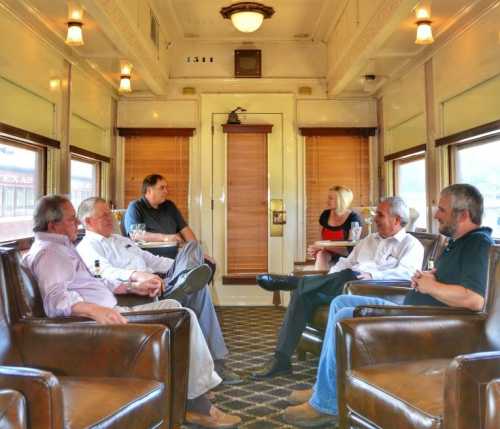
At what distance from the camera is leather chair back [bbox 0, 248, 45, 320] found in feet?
6.73

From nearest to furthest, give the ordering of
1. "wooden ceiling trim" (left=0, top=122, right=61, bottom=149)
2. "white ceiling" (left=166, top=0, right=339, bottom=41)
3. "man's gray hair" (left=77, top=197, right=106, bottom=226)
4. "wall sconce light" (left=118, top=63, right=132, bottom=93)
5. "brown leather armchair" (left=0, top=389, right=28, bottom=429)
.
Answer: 1. "brown leather armchair" (left=0, top=389, right=28, bottom=429)
2. "man's gray hair" (left=77, top=197, right=106, bottom=226)
3. "wooden ceiling trim" (left=0, top=122, right=61, bottom=149)
4. "wall sconce light" (left=118, top=63, right=132, bottom=93)
5. "white ceiling" (left=166, top=0, right=339, bottom=41)

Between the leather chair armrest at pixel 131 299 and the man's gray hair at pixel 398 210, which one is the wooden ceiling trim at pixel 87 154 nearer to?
the leather chair armrest at pixel 131 299

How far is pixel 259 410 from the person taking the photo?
2.78 metres

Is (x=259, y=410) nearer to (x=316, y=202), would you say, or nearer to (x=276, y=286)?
(x=276, y=286)

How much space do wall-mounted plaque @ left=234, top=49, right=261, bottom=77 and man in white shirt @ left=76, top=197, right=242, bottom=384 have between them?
141 inches

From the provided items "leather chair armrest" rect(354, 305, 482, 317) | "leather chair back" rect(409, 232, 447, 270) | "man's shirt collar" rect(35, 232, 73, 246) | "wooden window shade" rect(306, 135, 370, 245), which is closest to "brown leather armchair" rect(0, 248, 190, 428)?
"man's shirt collar" rect(35, 232, 73, 246)

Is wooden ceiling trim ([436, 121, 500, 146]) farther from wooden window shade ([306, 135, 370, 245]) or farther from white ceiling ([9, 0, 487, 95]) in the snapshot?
wooden window shade ([306, 135, 370, 245])

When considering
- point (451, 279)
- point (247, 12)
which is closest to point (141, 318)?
point (451, 279)

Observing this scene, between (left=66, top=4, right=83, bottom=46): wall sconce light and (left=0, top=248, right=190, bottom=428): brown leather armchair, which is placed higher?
(left=66, top=4, right=83, bottom=46): wall sconce light

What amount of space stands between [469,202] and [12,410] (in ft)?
6.59

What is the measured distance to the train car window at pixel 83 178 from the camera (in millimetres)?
5238

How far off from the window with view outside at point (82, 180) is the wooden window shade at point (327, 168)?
2517 mm

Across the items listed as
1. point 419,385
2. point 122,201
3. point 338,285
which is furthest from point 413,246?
point 122,201

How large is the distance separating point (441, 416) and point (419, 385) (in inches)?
9.4
